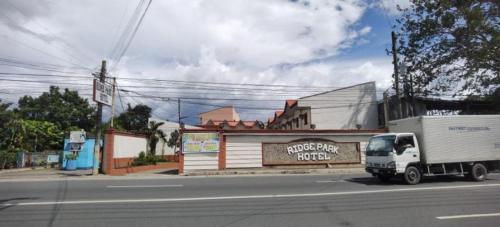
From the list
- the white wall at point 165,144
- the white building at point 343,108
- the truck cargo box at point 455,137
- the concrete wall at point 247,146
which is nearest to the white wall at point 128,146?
the concrete wall at point 247,146

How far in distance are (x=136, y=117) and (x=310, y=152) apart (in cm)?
3791

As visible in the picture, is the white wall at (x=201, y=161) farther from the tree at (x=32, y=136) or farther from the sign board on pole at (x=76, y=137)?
the tree at (x=32, y=136)

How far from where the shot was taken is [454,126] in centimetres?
1622

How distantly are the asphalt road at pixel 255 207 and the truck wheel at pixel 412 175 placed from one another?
202cm

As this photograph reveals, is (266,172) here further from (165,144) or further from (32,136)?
(32,136)

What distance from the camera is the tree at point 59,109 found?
50.6 metres

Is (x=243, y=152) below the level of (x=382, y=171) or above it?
above

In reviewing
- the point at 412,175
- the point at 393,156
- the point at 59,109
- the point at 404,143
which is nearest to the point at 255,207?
the point at 393,156

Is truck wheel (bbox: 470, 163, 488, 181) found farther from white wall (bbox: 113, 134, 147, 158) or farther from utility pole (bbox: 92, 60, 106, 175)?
white wall (bbox: 113, 134, 147, 158)

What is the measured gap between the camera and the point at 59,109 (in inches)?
2005

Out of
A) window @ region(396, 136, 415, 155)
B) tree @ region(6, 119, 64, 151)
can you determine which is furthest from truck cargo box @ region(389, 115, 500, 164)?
tree @ region(6, 119, 64, 151)

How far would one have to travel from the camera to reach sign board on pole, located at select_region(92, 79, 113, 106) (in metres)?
23.2

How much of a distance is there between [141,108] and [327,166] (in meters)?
38.6

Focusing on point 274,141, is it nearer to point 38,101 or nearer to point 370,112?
point 370,112
